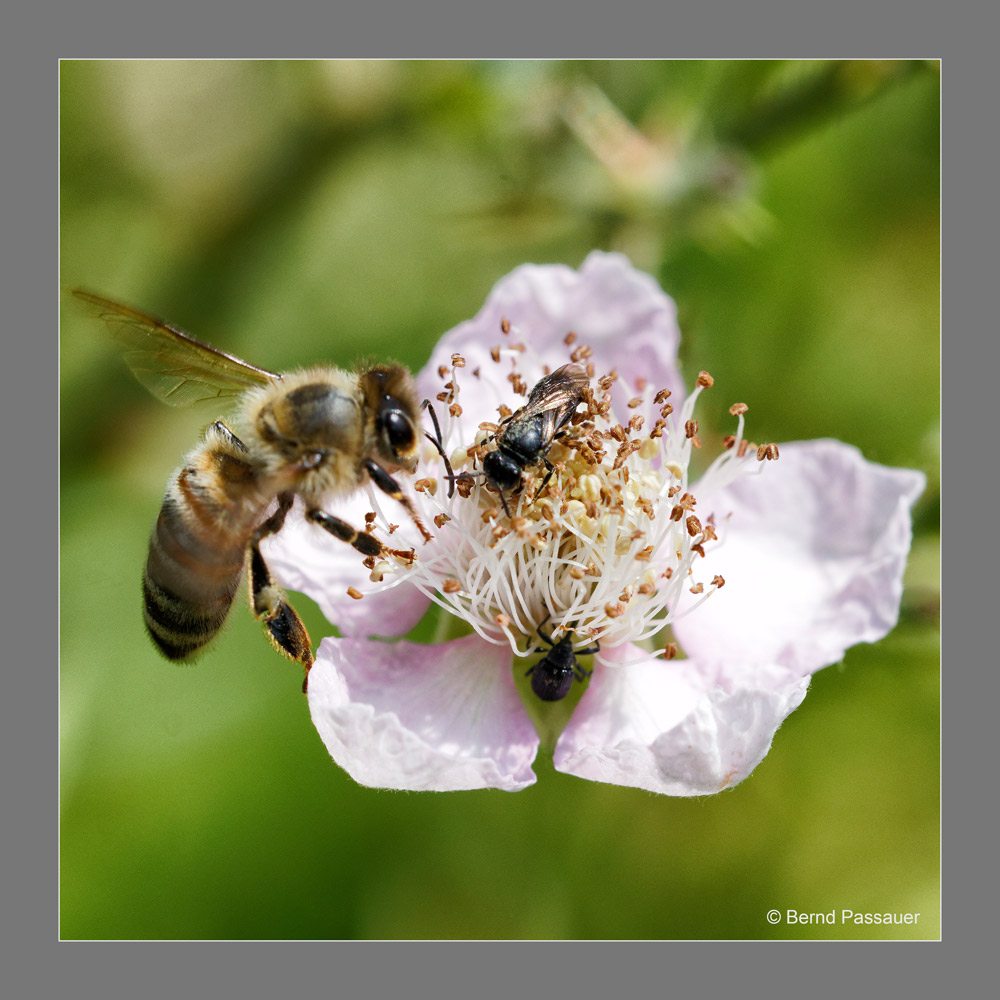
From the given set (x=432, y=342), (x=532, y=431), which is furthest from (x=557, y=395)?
(x=432, y=342)

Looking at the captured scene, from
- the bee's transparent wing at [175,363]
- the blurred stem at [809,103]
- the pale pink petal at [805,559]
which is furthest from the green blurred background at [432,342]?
the bee's transparent wing at [175,363]

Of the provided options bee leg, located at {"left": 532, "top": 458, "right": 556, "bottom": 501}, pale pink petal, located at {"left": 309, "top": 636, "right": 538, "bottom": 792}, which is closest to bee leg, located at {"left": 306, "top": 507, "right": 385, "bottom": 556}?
pale pink petal, located at {"left": 309, "top": 636, "right": 538, "bottom": 792}

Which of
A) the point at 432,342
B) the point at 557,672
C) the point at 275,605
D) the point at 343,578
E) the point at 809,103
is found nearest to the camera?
the point at 275,605

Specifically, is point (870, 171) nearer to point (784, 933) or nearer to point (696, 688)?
point (696, 688)

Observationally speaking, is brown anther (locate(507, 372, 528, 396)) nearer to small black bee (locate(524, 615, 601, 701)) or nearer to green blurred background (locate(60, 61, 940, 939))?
small black bee (locate(524, 615, 601, 701))

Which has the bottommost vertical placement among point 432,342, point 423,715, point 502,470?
point 423,715

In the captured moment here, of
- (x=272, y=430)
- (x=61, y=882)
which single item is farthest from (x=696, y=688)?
(x=61, y=882)

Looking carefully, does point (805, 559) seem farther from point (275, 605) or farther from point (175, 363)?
point (175, 363)

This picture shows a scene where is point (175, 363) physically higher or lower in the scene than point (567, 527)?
higher
